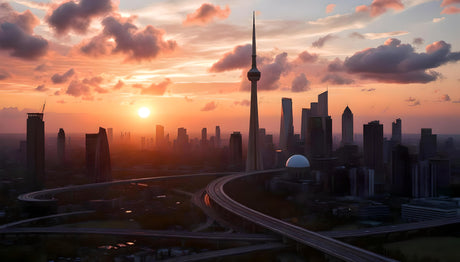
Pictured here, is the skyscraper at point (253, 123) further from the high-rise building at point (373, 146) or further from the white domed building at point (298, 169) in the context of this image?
the high-rise building at point (373, 146)

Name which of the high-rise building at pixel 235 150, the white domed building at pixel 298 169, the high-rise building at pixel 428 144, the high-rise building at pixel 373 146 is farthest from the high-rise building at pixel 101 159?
the high-rise building at pixel 428 144

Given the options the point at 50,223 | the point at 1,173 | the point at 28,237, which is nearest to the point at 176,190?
the point at 50,223

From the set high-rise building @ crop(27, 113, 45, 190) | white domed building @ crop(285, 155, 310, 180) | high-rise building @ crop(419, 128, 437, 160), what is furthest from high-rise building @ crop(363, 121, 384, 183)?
high-rise building @ crop(27, 113, 45, 190)

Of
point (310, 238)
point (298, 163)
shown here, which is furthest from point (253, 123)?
point (310, 238)

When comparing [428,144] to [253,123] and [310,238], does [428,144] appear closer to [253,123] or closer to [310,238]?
→ [253,123]

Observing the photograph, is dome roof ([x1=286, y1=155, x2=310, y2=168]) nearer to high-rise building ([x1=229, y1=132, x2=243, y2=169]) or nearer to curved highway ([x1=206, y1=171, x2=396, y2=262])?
curved highway ([x1=206, y1=171, x2=396, y2=262])
